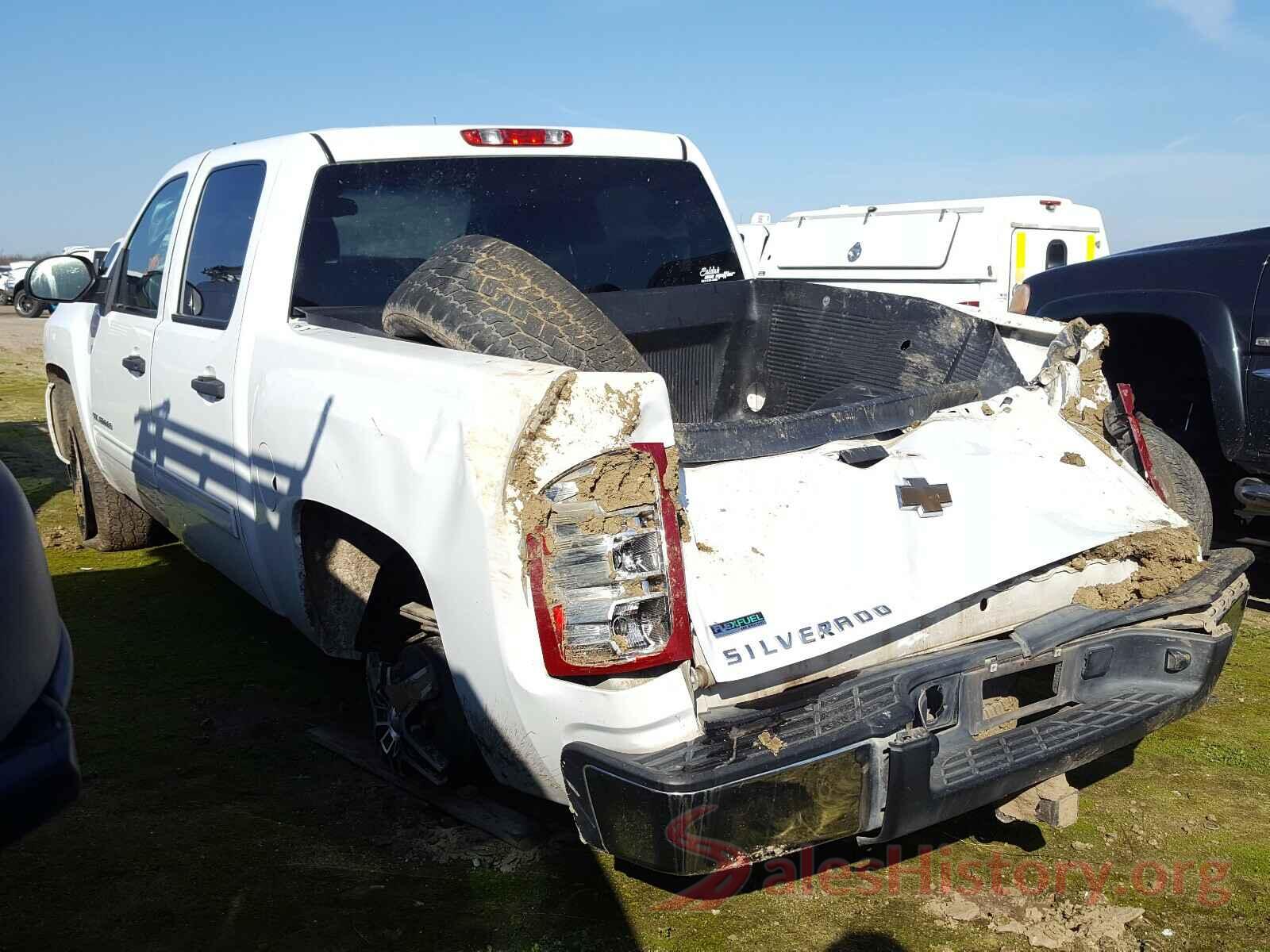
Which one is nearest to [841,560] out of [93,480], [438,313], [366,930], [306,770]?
[438,313]

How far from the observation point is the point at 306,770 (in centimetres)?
362

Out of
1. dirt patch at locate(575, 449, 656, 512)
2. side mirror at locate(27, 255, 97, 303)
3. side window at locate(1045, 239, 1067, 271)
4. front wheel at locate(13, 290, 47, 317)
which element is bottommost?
dirt patch at locate(575, 449, 656, 512)

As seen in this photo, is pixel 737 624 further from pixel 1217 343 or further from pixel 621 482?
pixel 1217 343

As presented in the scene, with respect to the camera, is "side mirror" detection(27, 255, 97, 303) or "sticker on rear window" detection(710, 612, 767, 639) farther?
"side mirror" detection(27, 255, 97, 303)

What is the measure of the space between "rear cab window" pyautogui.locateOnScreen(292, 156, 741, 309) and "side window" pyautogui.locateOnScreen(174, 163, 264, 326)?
31 cm

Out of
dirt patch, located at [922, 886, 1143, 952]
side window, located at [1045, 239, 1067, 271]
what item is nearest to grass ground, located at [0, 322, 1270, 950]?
dirt patch, located at [922, 886, 1143, 952]

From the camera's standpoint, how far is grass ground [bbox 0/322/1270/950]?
8.98 feet

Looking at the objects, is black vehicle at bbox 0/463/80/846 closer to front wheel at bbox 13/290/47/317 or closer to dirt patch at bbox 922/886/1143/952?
dirt patch at bbox 922/886/1143/952

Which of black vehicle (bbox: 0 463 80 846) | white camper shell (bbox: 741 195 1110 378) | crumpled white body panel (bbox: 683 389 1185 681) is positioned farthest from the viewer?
white camper shell (bbox: 741 195 1110 378)

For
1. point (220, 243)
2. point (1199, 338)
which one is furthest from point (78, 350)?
point (1199, 338)

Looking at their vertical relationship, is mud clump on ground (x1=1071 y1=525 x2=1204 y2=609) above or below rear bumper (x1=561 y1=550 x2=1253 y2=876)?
above

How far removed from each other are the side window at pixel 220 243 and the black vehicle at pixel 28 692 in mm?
1967

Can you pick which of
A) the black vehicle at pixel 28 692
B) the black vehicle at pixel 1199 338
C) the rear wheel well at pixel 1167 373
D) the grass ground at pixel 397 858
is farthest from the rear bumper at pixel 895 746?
the rear wheel well at pixel 1167 373

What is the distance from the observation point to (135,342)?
4547 mm
